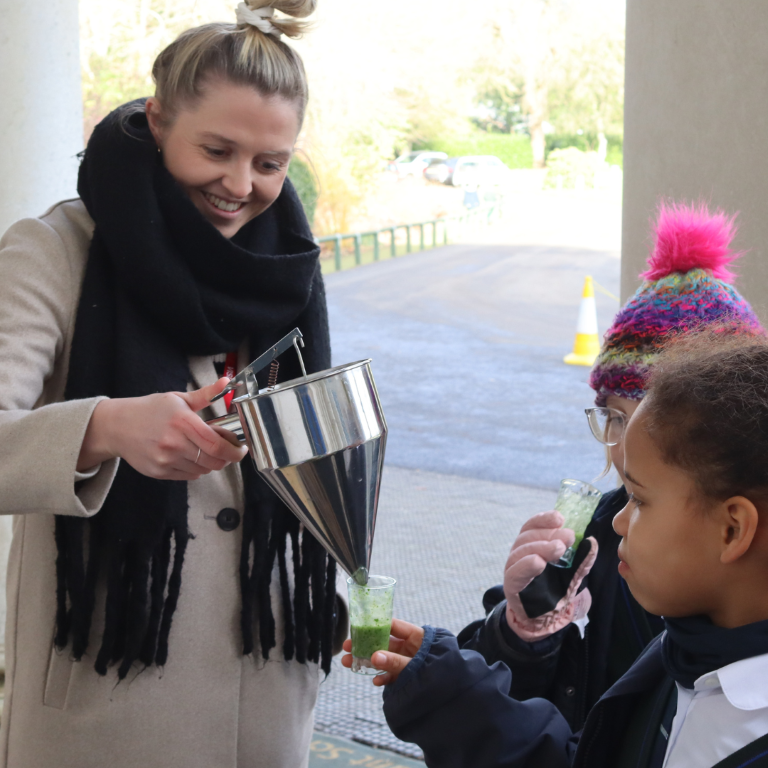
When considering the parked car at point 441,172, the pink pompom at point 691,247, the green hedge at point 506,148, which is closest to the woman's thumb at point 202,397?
the pink pompom at point 691,247

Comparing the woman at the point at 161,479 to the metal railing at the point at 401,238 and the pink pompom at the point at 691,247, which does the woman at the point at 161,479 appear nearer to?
the pink pompom at the point at 691,247

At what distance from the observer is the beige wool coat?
5.02 feet

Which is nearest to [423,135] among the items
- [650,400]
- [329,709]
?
[329,709]

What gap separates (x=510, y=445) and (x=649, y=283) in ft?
17.7

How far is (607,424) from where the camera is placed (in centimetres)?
170

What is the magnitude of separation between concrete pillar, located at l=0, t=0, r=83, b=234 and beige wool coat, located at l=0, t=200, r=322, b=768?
1.60 m

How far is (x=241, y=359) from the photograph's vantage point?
1744 mm

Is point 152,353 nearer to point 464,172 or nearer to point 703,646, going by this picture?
point 703,646

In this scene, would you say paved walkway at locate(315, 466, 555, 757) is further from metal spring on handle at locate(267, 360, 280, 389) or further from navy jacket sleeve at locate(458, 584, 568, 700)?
metal spring on handle at locate(267, 360, 280, 389)

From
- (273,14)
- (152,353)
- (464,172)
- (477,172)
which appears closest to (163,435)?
(152,353)

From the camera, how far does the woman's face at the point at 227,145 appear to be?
5.11 ft

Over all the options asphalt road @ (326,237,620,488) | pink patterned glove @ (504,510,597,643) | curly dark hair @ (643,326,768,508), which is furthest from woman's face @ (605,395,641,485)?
asphalt road @ (326,237,620,488)

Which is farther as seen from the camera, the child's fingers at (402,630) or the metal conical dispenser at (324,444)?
the child's fingers at (402,630)

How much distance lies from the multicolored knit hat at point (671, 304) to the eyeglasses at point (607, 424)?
0.03m
